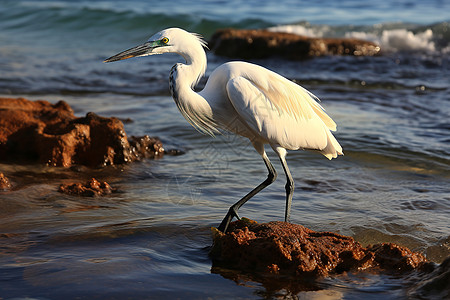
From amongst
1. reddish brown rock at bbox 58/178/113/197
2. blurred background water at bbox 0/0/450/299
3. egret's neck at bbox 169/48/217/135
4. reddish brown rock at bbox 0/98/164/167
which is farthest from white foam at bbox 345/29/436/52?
egret's neck at bbox 169/48/217/135

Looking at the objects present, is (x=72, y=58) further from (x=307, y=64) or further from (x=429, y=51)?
(x=429, y=51)

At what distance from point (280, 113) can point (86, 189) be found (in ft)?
5.56

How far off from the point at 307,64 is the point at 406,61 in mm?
2177

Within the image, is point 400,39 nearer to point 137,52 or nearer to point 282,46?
point 282,46

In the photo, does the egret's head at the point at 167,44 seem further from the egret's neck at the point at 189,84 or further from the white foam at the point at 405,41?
the white foam at the point at 405,41

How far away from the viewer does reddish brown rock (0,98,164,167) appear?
575cm

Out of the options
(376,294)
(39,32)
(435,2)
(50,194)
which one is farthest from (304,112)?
(435,2)

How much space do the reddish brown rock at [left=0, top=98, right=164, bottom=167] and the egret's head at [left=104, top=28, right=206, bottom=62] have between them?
179cm

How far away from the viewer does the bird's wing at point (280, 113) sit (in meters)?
4.24

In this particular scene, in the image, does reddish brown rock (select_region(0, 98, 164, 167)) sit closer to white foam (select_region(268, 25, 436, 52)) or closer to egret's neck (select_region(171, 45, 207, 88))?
egret's neck (select_region(171, 45, 207, 88))

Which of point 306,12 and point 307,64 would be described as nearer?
point 307,64

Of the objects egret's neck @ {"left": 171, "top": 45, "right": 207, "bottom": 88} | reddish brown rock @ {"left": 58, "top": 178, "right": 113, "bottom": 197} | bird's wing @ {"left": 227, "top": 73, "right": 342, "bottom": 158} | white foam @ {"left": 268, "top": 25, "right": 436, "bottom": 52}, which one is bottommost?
reddish brown rock @ {"left": 58, "top": 178, "right": 113, "bottom": 197}

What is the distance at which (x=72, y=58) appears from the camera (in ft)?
43.2

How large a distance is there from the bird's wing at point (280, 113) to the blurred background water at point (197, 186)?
61 centimetres
